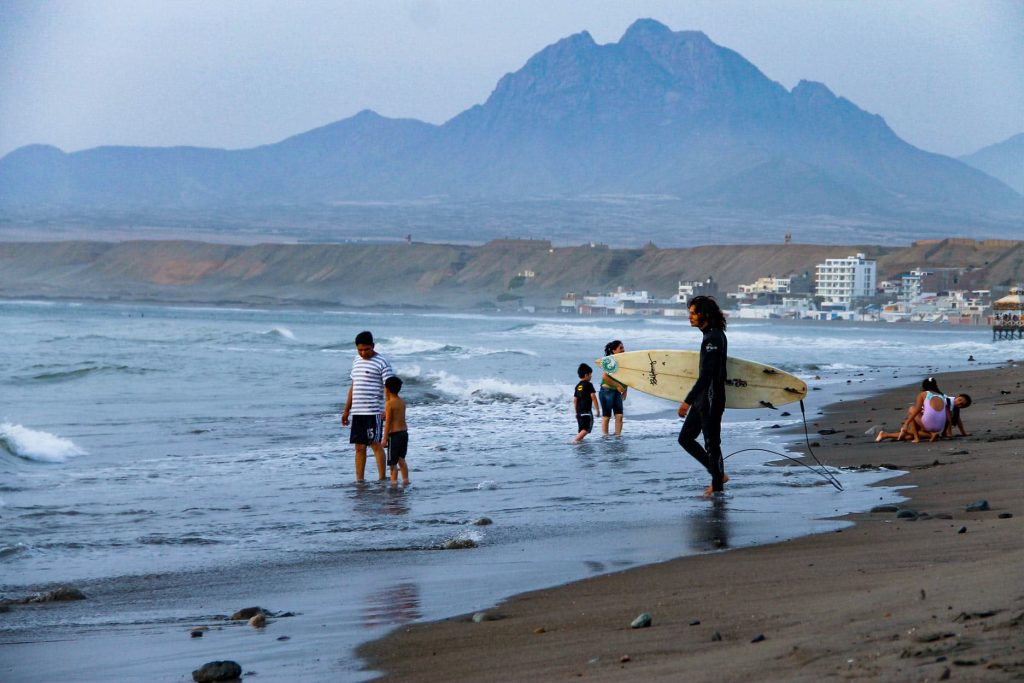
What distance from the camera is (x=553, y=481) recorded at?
12.2 m

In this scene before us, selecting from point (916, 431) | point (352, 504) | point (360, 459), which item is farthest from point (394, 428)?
point (916, 431)

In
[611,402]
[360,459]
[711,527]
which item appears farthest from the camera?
[611,402]

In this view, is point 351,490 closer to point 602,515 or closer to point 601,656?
point 602,515

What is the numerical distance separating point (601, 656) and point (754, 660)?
30.0 inches

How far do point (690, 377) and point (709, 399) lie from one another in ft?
9.40

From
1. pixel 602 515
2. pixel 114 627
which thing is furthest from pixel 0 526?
pixel 602 515

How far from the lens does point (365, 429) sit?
12.2 metres

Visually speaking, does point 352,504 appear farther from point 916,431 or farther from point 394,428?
point 916,431

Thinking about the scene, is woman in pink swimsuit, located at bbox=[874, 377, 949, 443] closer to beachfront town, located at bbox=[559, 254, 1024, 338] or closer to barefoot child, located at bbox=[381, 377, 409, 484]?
barefoot child, located at bbox=[381, 377, 409, 484]

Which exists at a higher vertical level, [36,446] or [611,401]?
[611,401]

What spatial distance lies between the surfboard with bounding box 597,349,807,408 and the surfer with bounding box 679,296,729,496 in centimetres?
82

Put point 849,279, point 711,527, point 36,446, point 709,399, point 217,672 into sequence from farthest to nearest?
1. point 849,279
2. point 36,446
3. point 709,399
4. point 711,527
5. point 217,672

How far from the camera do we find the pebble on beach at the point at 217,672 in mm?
5262

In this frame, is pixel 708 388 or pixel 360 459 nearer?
pixel 708 388
